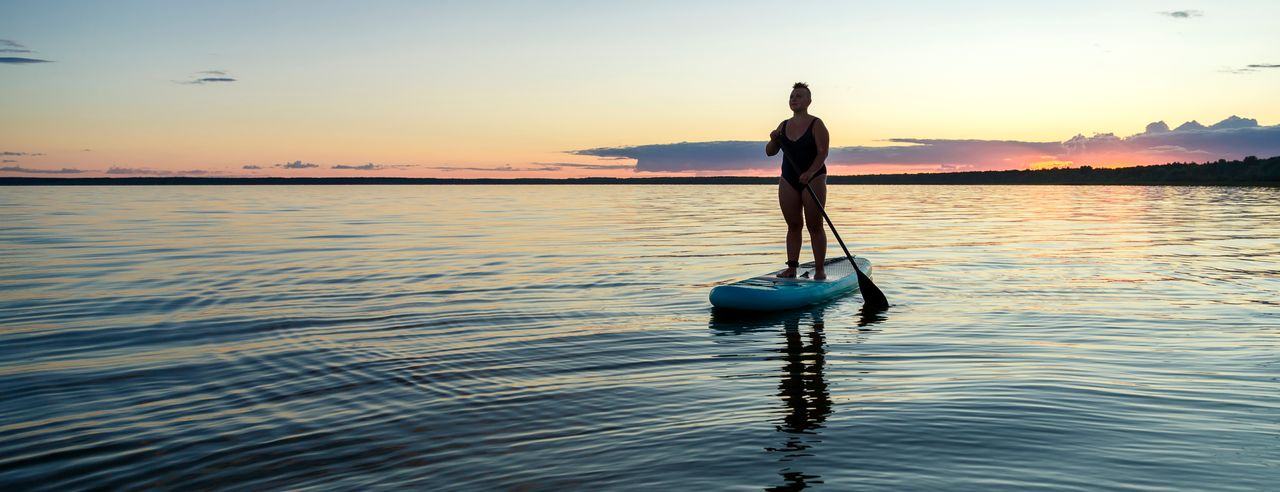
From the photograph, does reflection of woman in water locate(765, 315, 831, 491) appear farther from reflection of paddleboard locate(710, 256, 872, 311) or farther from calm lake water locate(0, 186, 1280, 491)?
reflection of paddleboard locate(710, 256, 872, 311)

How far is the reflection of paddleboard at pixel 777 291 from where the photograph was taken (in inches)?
352

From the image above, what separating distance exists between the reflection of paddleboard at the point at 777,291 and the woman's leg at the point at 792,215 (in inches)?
9.0

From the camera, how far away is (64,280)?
12.1m

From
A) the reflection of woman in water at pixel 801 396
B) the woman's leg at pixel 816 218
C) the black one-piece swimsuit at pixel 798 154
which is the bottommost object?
the reflection of woman in water at pixel 801 396

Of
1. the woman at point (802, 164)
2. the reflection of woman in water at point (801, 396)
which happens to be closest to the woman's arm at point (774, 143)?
the woman at point (802, 164)

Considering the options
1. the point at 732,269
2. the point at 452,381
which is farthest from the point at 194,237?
the point at 452,381

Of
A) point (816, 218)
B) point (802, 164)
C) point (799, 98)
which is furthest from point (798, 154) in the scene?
point (816, 218)

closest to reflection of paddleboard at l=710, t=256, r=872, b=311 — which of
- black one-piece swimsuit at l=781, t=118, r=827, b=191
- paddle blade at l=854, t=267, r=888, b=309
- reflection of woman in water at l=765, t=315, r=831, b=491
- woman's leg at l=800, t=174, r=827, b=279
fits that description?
woman's leg at l=800, t=174, r=827, b=279

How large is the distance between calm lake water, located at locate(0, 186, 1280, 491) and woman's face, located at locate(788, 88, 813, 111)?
7.82ft

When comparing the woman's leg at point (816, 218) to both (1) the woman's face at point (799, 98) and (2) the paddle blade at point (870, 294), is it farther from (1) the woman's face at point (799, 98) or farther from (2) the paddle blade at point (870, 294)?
(1) the woman's face at point (799, 98)

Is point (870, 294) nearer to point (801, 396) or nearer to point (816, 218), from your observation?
point (816, 218)

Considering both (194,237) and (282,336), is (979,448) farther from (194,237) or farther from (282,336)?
(194,237)

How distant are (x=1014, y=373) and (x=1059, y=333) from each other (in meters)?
2.00

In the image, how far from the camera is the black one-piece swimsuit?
10148 millimetres
